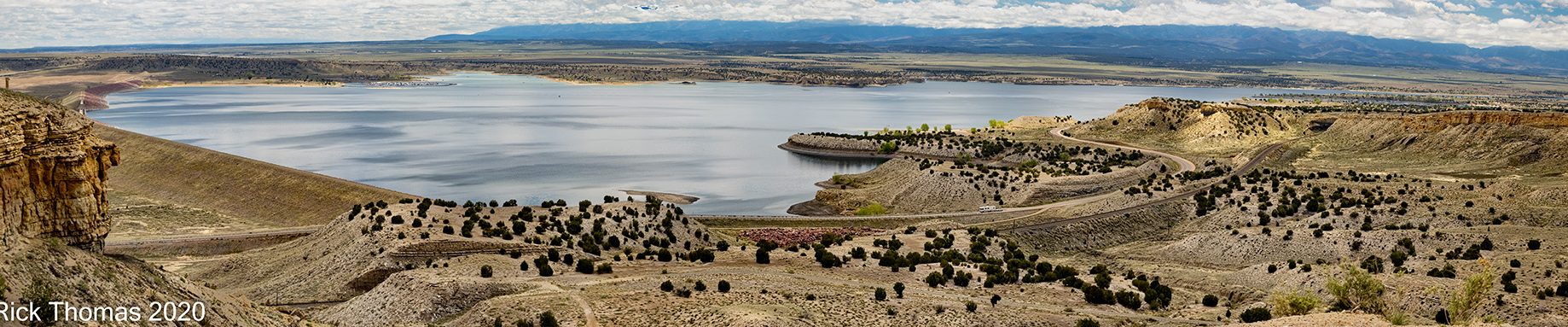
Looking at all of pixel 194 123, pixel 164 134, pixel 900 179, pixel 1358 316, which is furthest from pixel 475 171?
pixel 1358 316

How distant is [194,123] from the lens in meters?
139

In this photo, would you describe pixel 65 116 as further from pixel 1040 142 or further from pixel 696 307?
pixel 1040 142

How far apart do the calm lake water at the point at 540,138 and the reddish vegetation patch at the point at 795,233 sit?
14.8 m

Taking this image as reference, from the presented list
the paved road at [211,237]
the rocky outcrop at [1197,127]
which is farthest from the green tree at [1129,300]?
the rocky outcrop at [1197,127]

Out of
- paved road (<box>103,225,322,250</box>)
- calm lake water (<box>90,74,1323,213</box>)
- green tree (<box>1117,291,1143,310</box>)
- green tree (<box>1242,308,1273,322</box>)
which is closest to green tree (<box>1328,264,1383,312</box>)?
green tree (<box>1242,308,1273,322</box>)

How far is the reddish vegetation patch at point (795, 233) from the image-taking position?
54.2 metres

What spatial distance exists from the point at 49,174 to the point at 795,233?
1448 inches

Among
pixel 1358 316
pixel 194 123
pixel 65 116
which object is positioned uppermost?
pixel 65 116

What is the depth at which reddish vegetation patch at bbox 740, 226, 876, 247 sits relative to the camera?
5416 centimetres

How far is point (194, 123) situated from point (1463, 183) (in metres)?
128

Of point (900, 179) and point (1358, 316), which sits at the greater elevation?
point (1358, 316)

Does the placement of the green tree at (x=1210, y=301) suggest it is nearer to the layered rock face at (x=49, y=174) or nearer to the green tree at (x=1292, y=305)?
the green tree at (x=1292, y=305)

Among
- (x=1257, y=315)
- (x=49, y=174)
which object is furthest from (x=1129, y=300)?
(x=49, y=174)

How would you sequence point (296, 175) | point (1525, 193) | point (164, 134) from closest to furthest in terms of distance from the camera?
point (1525, 193) → point (296, 175) → point (164, 134)
